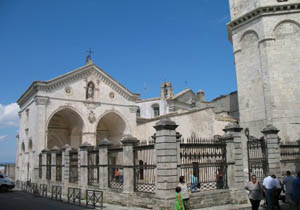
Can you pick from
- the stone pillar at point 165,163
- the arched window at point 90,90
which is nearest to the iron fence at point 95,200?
the stone pillar at point 165,163

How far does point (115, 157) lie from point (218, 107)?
20.4 meters

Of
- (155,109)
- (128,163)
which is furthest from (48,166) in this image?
(155,109)

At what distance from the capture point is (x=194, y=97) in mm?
45719

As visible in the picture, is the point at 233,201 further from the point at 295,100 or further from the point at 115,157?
the point at 295,100

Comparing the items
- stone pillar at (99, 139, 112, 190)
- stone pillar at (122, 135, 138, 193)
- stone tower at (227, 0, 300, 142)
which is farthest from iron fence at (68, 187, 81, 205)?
stone tower at (227, 0, 300, 142)

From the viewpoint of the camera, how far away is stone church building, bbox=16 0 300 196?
21469mm

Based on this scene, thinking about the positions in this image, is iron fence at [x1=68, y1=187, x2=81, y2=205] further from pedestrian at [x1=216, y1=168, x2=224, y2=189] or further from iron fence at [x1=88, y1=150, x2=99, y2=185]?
pedestrian at [x1=216, y1=168, x2=224, y2=189]

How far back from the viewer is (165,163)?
10312 millimetres

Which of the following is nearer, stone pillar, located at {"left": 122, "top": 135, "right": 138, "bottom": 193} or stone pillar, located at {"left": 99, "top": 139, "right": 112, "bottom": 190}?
stone pillar, located at {"left": 122, "top": 135, "right": 138, "bottom": 193}

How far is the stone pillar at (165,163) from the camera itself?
10.1 m

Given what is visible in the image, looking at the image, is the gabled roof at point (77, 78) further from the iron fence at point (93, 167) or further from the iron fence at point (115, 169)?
the iron fence at point (115, 169)

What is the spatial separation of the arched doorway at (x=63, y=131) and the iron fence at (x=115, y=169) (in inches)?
623

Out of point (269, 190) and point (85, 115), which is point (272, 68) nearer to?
point (269, 190)

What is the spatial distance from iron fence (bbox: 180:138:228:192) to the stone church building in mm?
10382
